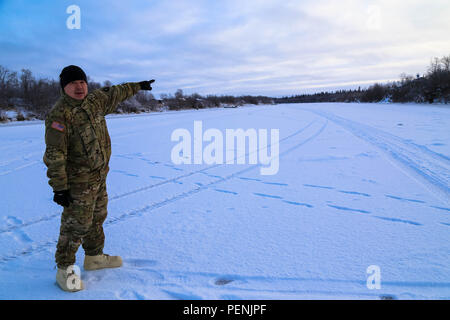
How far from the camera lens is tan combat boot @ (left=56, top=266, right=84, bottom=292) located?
2.13 metres

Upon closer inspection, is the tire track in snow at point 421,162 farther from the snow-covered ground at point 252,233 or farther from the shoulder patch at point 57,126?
the shoulder patch at point 57,126

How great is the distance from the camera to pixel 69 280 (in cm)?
213

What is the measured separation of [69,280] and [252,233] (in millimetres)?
1802

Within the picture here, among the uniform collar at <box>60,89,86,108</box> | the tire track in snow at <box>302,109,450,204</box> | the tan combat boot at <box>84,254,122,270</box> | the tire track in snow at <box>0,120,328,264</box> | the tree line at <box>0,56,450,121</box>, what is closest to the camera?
the uniform collar at <box>60,89,86,108</box>

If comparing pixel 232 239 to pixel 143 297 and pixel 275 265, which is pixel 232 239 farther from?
pixel 143 297

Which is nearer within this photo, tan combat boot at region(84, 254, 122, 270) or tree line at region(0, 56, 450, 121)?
tan combat boot at region(84, 254, 122, 270)

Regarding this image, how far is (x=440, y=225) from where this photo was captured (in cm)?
307

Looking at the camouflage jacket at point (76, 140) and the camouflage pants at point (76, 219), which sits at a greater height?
the camouflage jacket at point (76, 140)

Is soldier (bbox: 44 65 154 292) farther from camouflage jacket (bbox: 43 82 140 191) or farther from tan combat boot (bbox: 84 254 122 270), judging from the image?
tan combat boot (bbox: 84 254 122 270)

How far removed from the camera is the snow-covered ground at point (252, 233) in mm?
2195

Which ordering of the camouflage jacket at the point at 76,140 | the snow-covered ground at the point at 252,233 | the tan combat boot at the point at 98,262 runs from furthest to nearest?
the tan combat boot at the point at 98,262
the snow-covered ground at the point at 252,233
the camouflage jacket at the point at 76,140

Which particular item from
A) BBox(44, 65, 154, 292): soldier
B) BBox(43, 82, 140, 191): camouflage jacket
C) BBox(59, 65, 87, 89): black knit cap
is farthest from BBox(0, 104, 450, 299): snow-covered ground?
BBox(59, 65, 87, 89): black knit cap

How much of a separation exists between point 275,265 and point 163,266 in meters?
1.03

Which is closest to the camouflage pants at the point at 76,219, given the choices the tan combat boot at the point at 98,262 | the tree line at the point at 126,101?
the tan combat boot at the point at 98,262
